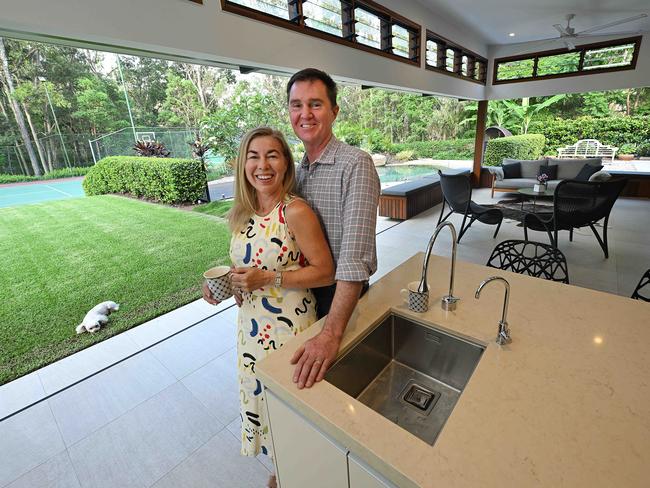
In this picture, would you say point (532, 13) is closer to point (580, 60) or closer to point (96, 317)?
point (580, 60)

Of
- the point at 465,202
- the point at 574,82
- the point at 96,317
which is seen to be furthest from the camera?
the point at 574,82

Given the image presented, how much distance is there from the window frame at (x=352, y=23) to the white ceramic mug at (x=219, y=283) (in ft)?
7.48

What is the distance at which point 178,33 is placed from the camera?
2148 millimetres

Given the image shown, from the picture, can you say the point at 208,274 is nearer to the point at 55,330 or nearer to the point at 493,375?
the point at 493,375

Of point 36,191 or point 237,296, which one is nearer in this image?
point 237,296

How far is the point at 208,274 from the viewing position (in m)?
1.16

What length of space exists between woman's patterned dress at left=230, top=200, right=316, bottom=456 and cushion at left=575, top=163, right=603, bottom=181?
25.1 ft

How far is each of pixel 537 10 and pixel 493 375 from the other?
659 centimetres

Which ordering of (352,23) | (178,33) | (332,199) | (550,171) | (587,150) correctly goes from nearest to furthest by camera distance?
(332,199), (178,33), (352,23), (550,171), (587,150)

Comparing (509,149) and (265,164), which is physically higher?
(265,164)

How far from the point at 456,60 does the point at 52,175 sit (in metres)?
6.80

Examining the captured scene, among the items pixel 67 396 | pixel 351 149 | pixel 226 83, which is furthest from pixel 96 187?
pixel 351 149

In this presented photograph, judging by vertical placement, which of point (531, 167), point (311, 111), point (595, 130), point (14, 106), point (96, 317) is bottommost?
point (96, 317)

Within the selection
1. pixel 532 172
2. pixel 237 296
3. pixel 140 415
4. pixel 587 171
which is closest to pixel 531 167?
pixel 532 172
